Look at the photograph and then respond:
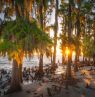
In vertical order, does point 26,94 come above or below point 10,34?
below

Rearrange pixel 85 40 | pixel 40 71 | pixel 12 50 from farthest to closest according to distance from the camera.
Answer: pixel 85 40 < pixel 40 71 < pixel 12 50

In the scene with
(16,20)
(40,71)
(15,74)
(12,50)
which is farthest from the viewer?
(40,71)

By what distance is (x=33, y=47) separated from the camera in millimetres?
17078

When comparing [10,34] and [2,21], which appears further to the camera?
[2,21]

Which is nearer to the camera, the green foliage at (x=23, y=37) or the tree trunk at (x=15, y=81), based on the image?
the green foliage at (x=23, y=37)

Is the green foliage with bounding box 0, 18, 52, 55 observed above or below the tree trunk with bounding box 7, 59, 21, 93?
above

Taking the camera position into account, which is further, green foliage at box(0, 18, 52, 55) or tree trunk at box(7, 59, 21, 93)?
tree trunk at box(7, 59, 21, 93)

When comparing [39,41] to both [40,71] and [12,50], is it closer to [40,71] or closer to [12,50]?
[12,50]

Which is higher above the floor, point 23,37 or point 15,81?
point 23,37

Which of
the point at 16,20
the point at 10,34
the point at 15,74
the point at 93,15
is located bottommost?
the point at 15,74

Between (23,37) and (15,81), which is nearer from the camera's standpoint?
(23,37)

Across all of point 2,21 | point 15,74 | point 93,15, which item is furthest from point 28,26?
point 93,15

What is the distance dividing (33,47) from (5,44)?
199cm

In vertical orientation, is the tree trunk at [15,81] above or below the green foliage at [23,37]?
below
